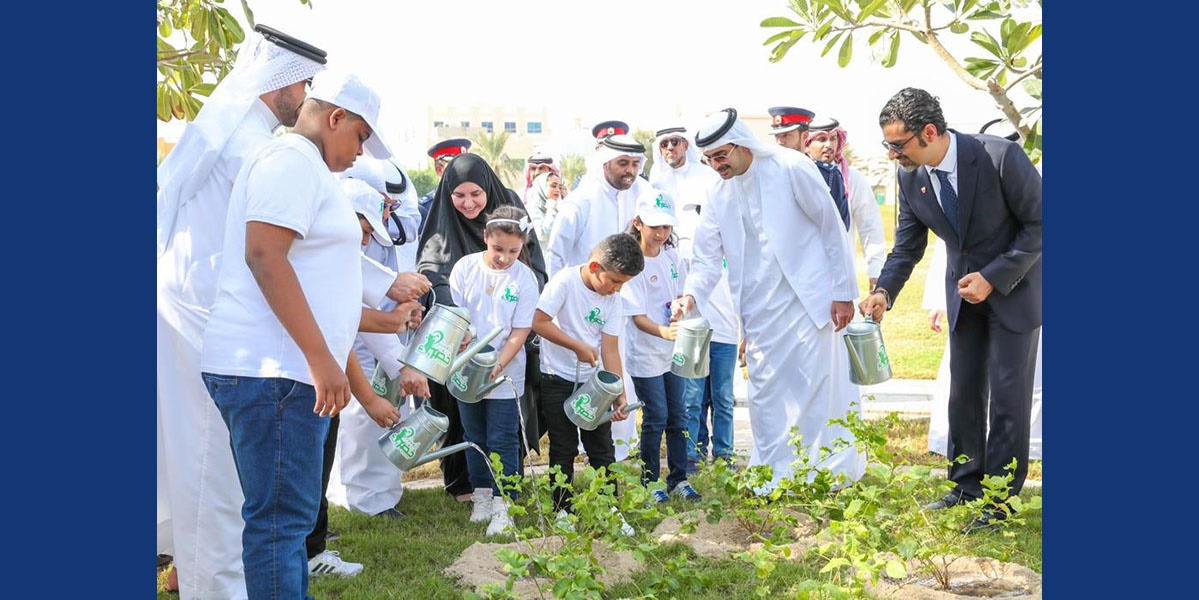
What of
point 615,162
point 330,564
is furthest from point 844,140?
point 330,564

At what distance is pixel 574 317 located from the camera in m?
4.49

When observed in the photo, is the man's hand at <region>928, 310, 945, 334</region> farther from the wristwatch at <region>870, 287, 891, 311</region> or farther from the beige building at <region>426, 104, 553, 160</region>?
the beige building at <region>426, 104, 553, 160</region>

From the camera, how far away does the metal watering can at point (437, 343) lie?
3.34m

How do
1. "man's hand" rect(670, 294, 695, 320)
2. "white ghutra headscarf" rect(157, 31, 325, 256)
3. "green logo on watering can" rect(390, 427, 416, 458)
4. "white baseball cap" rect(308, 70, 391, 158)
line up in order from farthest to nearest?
1. "man's hand" rect(670, 294, 695, 320)
2. "green logo on watering can" rect(390, 427, 416, 458)
3. "white ghutra headscarf" rect(157, 31, 325, 256)
4. "white baseball cap" rect(308, 70, 391, 158)

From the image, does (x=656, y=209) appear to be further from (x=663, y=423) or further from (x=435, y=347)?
(x=435, y=347)

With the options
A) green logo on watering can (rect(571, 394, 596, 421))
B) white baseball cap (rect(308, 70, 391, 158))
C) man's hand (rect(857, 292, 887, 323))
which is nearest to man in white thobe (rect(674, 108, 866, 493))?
man's hand (rect(857, 292, 887, 323))

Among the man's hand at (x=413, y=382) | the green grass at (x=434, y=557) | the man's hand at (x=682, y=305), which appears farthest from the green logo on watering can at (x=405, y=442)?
the man's hand at (x=682, y=305)

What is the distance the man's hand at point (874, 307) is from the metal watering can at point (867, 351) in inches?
3.4

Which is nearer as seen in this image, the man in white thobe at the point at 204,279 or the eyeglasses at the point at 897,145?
the man in white thobe at the point at 204,279

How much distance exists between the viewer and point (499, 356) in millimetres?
4469

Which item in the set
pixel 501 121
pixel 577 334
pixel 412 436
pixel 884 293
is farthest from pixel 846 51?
pixel 501 121

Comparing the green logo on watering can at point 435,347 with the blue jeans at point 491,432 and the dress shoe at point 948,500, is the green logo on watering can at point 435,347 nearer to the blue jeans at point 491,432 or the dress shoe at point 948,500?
the blue jeans at point 491,432

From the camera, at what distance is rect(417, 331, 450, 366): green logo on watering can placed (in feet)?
11.0

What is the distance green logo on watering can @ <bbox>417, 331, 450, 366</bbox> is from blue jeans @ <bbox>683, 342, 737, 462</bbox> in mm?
2485
